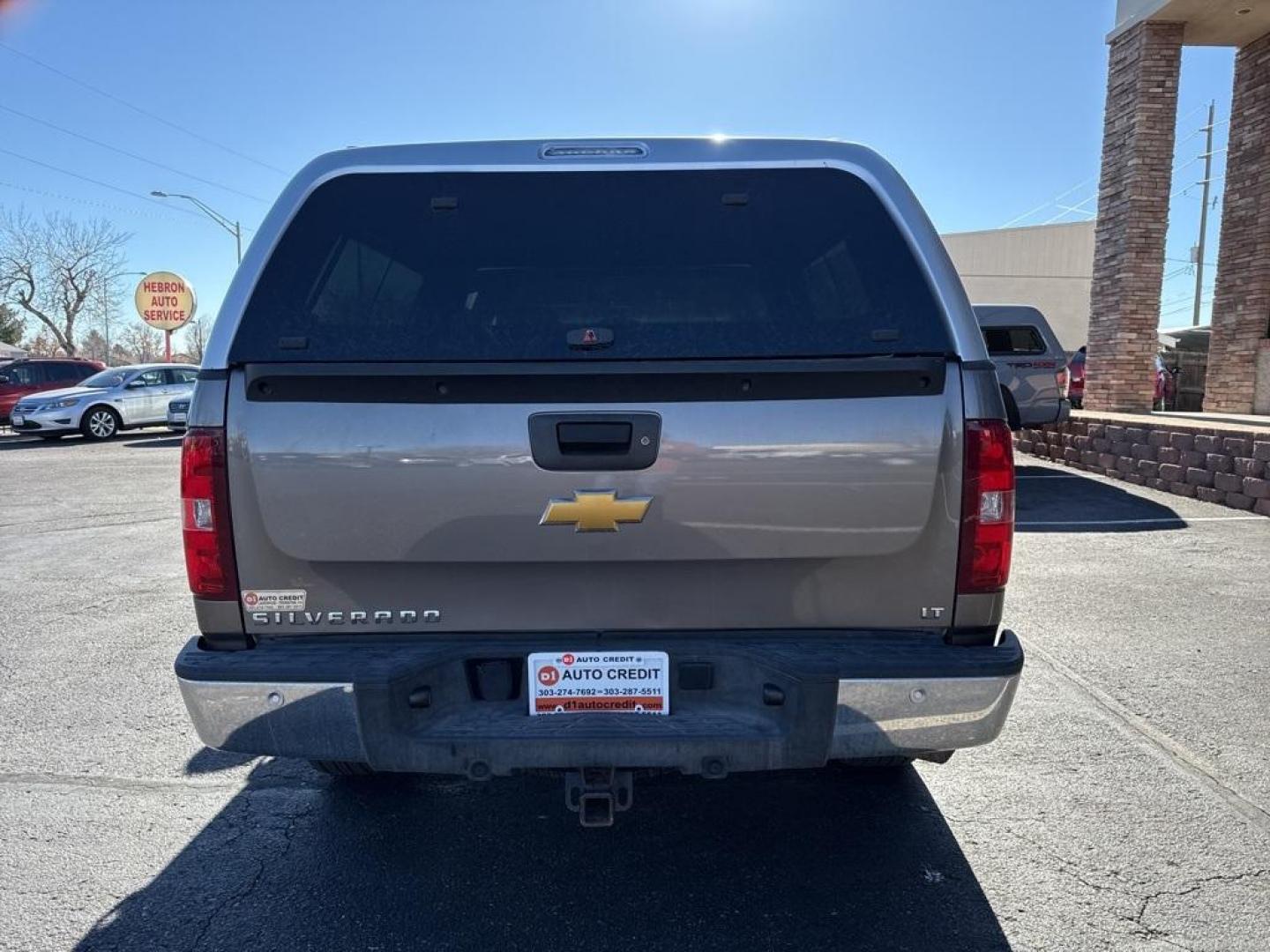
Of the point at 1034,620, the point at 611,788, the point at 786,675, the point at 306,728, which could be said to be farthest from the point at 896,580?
the point at 1034,620

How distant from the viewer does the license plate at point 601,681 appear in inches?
88.8

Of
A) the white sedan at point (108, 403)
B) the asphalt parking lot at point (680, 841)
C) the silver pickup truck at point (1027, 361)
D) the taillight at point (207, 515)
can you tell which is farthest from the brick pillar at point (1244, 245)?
the white sedan at point (108, 403)

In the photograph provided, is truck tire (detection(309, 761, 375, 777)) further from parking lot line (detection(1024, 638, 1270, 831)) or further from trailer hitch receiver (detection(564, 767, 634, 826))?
parking lot line (detection(1024, 638, 1270, 831))

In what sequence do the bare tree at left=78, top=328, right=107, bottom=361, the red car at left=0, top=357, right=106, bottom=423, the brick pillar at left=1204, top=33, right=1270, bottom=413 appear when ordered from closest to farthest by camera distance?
the brick pillar at left=1204, top=33, right=1270, bottom=413, the red car at left=0, top=357, right=106, bottom=423, the bare tree at left=78, top=328, right=107, bottom=361

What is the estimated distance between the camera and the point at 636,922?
249 centimetres

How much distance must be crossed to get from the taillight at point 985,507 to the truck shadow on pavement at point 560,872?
1.04 metres

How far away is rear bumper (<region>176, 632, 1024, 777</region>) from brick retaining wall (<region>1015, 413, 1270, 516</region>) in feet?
26.1

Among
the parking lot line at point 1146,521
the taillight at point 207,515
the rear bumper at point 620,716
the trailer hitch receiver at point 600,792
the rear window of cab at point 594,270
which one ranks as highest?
the rear window of cab at point 594,270

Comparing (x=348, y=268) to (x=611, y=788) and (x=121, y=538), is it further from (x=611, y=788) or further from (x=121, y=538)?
(x=121, y=538)

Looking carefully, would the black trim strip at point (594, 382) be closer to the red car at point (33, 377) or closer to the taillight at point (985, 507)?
the taillight at point (985, 507)

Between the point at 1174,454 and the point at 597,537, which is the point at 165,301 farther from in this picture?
the point at 597,537

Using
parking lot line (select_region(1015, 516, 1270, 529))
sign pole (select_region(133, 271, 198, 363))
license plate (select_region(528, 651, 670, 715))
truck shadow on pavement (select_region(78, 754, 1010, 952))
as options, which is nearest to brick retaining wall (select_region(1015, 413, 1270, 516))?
parking lot line (select_region(1015, 516, 1270, 529))

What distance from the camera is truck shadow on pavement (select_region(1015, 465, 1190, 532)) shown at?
27.0 feet

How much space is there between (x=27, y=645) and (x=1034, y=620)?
604cm
